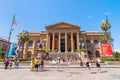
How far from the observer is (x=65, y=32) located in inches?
2117

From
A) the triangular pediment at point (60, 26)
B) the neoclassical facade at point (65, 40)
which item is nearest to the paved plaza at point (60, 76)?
the neoclassical facade at point (65, 40)

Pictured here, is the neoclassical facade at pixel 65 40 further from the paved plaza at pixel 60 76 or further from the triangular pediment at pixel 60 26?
the paved plaza at pixel 60 76

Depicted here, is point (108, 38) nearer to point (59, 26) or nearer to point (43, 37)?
point (59, 26)

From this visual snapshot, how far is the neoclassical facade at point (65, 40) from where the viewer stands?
2083 inches

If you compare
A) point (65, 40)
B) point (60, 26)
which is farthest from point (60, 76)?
point (60, 26)

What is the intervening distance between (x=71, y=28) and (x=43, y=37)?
13318 millimetres

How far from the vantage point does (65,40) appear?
52.1 metres

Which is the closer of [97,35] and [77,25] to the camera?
[77,25]

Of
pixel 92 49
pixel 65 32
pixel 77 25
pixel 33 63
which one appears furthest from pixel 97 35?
pixel 33 63

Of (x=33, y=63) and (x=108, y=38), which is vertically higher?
(x=108, y=38)

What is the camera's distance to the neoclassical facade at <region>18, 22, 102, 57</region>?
174 feet

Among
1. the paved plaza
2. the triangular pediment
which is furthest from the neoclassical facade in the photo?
the paved plaza

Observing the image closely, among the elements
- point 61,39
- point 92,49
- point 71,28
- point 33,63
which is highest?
point 71,28

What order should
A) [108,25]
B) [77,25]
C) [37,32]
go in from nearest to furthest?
[108,25], [77,25], [37,32]
